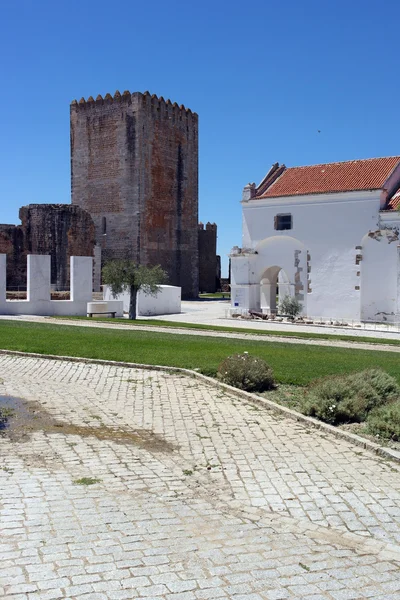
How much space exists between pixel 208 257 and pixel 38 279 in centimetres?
3262

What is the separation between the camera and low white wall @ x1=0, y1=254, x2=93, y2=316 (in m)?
28.3

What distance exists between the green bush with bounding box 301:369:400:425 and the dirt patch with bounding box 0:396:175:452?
2.51 m

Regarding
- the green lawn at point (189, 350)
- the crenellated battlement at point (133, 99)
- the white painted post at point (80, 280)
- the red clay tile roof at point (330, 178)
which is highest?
the crenellated battlement at point (133, 99)

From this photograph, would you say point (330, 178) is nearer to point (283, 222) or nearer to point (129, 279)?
point (283, 222)

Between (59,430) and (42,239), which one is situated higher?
(42,239)

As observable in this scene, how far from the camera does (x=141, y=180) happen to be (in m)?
45.1

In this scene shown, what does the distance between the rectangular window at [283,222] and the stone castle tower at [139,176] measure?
1488cm

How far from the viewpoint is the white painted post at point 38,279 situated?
2844 centimetres

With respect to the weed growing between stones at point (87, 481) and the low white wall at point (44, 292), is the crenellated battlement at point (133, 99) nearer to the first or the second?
the low white wall at point (44, 292)

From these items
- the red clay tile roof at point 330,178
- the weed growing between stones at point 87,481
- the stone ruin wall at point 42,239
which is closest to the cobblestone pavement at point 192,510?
the weed growing between stones at point 87,481

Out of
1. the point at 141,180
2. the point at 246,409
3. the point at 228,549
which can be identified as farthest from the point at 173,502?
the point at 141,180

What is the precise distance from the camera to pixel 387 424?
326 inches

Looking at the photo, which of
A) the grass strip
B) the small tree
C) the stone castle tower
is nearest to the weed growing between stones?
the grass strip

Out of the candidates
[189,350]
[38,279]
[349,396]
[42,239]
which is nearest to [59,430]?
[349,396]
